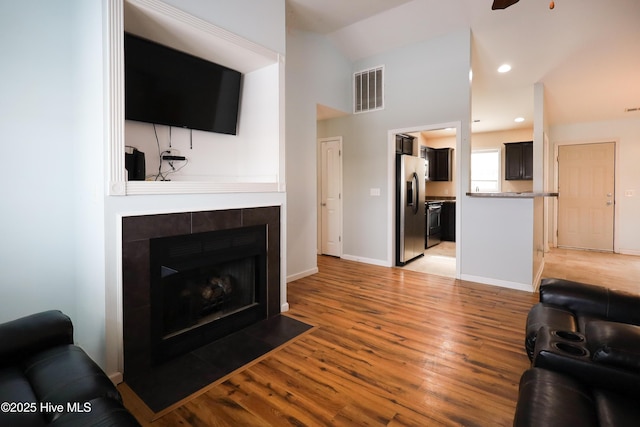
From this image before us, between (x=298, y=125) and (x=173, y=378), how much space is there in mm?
3337

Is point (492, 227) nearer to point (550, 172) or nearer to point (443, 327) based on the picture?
point (443, 327)

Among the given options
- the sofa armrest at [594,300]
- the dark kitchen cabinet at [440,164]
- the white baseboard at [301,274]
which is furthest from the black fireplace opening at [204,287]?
the dark kitchen cabinet at [440,164]

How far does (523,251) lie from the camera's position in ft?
13.1

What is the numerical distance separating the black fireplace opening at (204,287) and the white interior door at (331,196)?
Result: 2.82 metres

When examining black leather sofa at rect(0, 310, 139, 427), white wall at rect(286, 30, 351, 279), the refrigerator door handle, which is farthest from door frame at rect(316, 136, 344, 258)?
black leather sofa at rect(0, 310, 139, 427)

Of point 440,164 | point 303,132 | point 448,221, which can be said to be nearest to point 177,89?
point 303,132

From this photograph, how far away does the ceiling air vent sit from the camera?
5066mm

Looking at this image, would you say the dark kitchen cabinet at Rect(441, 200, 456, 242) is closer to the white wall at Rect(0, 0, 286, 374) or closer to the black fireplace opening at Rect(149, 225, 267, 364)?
the black fireplace opening at Rect(149, 225, 267, 364)

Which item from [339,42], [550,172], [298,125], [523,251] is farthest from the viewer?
[550,172]

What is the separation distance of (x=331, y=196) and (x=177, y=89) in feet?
11.5

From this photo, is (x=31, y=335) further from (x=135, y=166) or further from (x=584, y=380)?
(x=584, y=380)

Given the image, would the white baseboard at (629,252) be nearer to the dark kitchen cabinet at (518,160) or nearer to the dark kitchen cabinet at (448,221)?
the dark kitchen cabinet at (518,160)

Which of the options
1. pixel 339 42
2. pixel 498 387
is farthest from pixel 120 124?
pixel 339 42

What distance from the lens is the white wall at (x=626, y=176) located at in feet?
19.9
